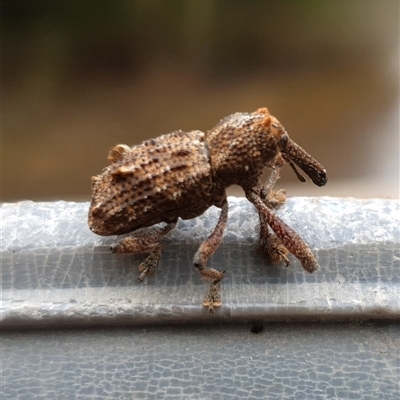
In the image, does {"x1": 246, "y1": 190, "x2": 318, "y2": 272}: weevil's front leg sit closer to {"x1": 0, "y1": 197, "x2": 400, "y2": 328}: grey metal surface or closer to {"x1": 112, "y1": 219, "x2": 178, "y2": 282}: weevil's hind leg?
{"x1": 0, "y1": 197, "x2": 400, "y2": 328}: grey metal surface

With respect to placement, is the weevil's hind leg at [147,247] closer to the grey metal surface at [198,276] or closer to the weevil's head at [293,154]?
the grey metal surface at [198,276]

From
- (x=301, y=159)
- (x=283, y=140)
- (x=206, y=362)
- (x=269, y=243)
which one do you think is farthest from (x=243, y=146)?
(x=206, y=362)

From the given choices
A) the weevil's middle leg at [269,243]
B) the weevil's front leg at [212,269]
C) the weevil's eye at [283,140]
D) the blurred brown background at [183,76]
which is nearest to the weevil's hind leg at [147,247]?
the weevil's front leg at [212,269]

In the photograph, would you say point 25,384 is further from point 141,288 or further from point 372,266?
point 372,266

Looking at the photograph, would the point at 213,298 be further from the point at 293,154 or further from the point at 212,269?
the point at 293,154

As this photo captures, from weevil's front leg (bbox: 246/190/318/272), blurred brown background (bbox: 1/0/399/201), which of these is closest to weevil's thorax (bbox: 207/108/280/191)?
weevil's front leg (bbox: 246/190/318/272)

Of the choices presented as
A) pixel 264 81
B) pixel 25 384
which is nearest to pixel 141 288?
pixel 25 384
